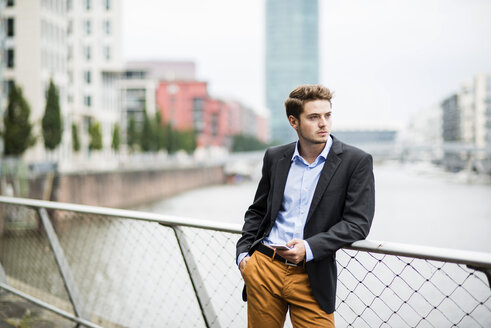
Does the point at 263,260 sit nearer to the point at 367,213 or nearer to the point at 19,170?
the point at 367,213

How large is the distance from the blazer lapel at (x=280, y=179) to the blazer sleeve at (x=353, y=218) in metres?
0.28

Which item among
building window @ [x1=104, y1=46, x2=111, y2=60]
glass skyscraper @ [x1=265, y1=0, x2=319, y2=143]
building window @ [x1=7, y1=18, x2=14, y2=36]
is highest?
glass skyscraper @ [x1=265, y1=0, x2=319, y2=143]

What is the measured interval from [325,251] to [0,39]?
34.7 m

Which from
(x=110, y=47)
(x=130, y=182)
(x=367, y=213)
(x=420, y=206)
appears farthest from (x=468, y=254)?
(x=110, y=47)

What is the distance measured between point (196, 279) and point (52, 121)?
35.1 meters

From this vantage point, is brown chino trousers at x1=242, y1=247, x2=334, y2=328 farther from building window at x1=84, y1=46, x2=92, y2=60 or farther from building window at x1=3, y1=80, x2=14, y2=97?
building window at x1=84, y1=46, x2=92, y2=60

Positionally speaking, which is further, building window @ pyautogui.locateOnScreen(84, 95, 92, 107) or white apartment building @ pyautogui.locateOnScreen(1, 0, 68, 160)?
building window @ pyautogui.locateOnScreen(84, 95, 92, 107)

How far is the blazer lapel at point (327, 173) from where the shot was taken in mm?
2219

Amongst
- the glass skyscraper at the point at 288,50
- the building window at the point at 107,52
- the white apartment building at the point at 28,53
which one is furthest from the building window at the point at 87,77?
the glass skyscraper at the point at 288,50

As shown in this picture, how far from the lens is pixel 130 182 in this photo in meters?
42.7

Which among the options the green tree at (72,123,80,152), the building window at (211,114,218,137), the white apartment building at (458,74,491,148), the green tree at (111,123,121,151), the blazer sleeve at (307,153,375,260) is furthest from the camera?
the building window at (211,114,218,137)

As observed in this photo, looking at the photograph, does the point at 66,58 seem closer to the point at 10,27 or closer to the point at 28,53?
the point at 28,53

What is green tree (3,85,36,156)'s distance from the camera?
Answer: 1224 inches

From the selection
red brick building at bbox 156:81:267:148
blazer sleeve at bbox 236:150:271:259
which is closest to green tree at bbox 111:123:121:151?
red brick building at bbox 156:81:267:148
